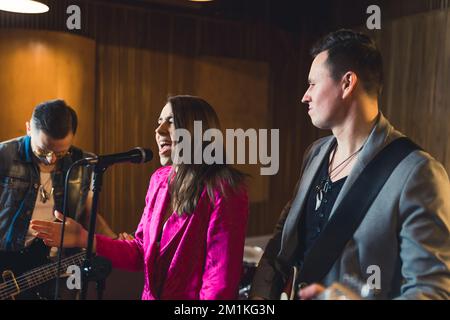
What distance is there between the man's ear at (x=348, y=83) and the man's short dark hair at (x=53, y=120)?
155cm

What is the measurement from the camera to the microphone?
1.46 metres

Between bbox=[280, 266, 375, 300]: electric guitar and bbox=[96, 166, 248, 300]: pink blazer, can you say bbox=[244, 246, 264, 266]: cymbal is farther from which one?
bbox=[280, 266, 375, 300]: electric guitar

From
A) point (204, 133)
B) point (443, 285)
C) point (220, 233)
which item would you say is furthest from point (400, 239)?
point (204, 133)

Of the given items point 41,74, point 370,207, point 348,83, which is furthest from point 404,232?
point 41,74

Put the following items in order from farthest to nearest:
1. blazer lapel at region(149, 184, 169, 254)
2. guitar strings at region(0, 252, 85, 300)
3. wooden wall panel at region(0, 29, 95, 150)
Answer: wooden wall panel at region(0, 29, 95, 150) → guitar strings at region(0, 252, 85, 300) → blazer lapel at region(149, 184, 169, 254)

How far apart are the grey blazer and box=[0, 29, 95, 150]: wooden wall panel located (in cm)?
286

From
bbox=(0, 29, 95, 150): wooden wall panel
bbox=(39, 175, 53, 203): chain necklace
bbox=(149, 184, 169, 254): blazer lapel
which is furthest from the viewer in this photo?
bbox=(0, 29, 95, 150): wooden wall panel

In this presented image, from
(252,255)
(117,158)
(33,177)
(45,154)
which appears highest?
(117,158)

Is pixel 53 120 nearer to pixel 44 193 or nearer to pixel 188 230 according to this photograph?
pixel 44 193

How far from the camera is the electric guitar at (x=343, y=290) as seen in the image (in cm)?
127

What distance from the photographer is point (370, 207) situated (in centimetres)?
139

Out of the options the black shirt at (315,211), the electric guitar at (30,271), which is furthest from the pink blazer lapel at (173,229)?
the electric guitar at (30,271)

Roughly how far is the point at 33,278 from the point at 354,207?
1.66 meters

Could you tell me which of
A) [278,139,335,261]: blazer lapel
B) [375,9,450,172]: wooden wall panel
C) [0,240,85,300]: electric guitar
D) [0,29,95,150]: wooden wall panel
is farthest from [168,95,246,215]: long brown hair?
[375,9,450,172]: wooden wall panel
